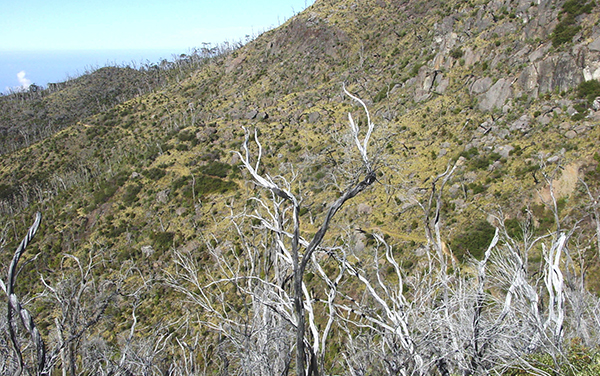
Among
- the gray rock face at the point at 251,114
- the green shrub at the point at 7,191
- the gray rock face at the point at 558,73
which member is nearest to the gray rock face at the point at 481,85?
the gray rock face at the point at 558,73

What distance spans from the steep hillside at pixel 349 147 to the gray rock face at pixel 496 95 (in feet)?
0.29

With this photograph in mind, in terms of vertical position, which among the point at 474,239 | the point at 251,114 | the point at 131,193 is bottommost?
the point at 474,239

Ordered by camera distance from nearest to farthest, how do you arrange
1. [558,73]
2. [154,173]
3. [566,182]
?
[566,182], [558,73], [154,173]

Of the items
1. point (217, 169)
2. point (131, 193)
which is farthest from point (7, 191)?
point (217, 169)

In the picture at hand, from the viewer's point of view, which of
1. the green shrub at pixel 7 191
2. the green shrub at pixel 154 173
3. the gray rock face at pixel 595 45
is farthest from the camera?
the green shrub at pixel 7 191

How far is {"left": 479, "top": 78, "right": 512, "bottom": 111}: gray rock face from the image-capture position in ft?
86.0

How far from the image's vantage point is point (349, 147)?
4.03m

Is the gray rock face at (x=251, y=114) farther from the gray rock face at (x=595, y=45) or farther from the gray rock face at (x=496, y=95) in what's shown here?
the gray rock face at (x=595, y=45)

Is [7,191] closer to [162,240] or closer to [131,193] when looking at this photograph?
[131,193]

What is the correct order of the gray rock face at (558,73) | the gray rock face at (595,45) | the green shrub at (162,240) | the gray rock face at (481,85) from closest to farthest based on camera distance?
the gray rock face at (595,45) → the gray rock face at (558,73) → the gray rock face at (481,85) → the green shrub at (162,240)

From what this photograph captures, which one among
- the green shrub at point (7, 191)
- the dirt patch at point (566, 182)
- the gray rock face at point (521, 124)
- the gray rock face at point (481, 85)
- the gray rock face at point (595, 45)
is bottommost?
the green shrub at point (7, 191)

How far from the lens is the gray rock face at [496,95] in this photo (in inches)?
1032

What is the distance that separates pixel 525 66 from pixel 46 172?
78612mm

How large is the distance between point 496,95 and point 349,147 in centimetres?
2728
